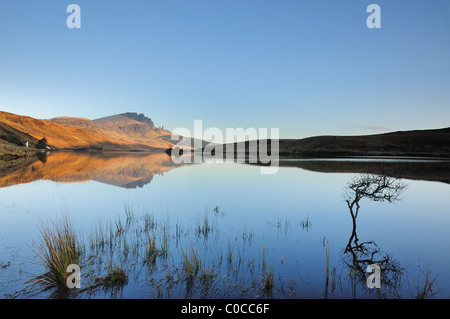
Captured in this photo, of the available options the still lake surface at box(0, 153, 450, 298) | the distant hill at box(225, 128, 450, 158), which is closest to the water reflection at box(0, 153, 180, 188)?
the still lake surface at box(0, 153, 450, 298)

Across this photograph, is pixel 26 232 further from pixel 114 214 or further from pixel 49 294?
pixel 49 294

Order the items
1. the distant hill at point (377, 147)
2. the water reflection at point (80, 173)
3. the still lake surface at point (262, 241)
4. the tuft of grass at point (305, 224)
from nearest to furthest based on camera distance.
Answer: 1. the still lake surface at point (262, 241)
2. the tuft of grass at point (305, 224)
3. the water reflection at point (80, 173)
4. the distant hill at point (377, 147)

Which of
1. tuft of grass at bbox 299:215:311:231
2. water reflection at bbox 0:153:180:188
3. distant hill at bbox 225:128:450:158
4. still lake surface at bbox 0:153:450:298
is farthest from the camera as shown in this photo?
distant hill at bbox 225:128:450:158

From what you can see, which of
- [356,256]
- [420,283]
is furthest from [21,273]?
[420,283]

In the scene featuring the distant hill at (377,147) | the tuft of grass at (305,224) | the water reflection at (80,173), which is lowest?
the tuft of grass at (305,224)

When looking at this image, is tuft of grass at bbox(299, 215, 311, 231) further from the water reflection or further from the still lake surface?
the water reflection

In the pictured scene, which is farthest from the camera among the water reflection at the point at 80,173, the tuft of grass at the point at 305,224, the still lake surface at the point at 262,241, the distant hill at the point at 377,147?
the distant hill at the point at 377,147

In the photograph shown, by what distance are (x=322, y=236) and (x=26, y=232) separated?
564 inches

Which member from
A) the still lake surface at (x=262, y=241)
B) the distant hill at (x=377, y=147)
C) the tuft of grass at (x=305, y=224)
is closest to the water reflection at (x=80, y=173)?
the still lake surface at (x=262, y=241)

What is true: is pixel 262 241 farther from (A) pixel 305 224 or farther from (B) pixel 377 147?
(B) pixel 377 147

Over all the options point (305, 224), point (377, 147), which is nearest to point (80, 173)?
point (305, 224)

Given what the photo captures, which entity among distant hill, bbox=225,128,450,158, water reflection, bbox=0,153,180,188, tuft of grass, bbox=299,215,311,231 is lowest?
tuft of grass, bbox=299,215,311,231

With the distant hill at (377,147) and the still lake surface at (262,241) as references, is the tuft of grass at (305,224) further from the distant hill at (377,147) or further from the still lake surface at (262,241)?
the distant hill at (377,147)
